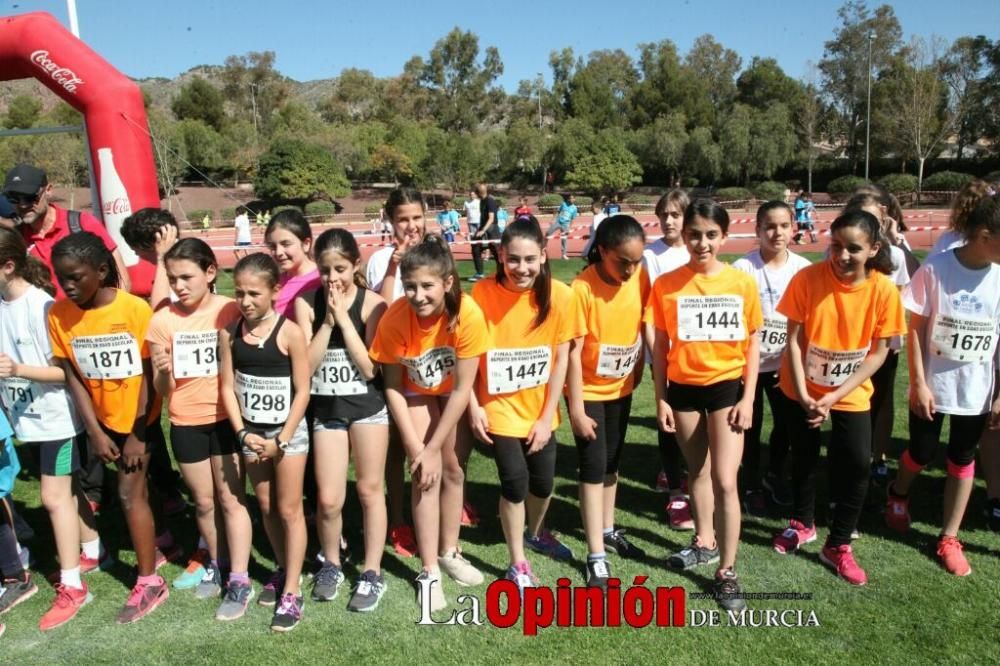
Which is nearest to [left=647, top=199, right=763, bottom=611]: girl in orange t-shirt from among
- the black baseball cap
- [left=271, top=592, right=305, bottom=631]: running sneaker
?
[left=271, top=592, right=305, bottom=631]: running sneaker

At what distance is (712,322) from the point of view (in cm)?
326

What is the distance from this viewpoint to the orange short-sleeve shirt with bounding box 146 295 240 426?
3.18 meters

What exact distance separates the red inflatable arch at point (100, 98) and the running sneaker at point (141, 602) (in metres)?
5.65

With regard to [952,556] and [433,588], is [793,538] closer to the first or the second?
[952,556]

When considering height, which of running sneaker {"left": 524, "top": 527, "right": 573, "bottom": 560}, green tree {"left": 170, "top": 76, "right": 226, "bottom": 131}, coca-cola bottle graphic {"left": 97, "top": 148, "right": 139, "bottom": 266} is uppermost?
green tree {"left": 170, "top": 76, "right": 226, "bottom": 131}

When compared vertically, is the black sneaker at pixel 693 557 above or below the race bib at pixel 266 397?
below

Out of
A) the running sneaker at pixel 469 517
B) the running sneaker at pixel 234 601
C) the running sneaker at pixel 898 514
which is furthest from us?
the running sneaker at pixel 469 517

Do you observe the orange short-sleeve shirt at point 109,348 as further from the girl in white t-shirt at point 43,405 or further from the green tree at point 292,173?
the green tree at point 292,173

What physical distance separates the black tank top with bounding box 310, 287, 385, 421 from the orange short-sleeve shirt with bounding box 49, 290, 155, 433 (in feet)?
2.67

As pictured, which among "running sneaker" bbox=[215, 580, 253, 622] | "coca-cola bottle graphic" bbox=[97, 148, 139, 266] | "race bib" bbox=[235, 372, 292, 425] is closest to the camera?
"race bib" bbox=[235, 372, 292, 425]

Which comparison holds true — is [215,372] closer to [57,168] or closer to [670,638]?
[670,638]

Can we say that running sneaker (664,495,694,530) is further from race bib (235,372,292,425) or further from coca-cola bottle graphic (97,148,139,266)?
coca-cola bottle graphic (97,148,139,266)

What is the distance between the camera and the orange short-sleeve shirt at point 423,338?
3084 millimetres

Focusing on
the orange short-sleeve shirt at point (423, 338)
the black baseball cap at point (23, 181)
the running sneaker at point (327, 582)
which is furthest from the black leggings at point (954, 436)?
the black baseball cap at point (23, 181)
